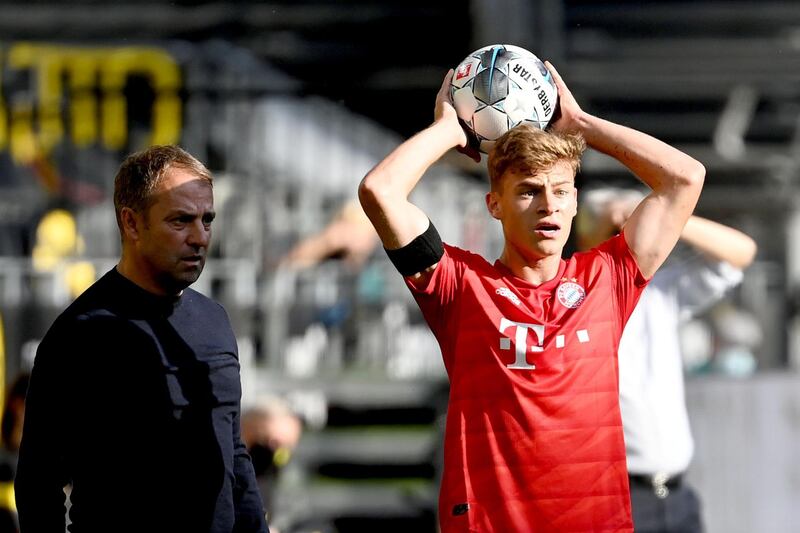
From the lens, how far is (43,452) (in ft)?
11.5

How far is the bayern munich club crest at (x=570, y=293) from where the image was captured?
12.2 feet

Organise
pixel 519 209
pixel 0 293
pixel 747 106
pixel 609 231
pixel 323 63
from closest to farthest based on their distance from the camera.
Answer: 1. pixel 519 209
2. pixel 609 231
3. pixel 0 293
4. pixel 323 63
5. pixel 747 106

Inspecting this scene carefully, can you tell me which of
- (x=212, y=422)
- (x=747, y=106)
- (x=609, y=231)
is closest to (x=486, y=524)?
(x=212, y=422)

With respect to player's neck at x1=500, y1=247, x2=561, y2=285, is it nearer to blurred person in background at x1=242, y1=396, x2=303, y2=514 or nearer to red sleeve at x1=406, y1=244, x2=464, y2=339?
red sleeve at x1=406, y1=244, x2=464, y2=339

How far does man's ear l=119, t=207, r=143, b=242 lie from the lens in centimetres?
375

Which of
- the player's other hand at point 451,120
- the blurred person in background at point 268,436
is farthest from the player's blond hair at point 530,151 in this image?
the blurred person in background at point 268,436

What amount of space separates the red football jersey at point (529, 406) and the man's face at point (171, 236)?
612 mm

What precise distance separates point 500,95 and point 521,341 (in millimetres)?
712

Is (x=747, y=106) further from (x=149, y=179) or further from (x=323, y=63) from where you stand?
(x=149, y=179)

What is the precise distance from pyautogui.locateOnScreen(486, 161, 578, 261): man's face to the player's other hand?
0.69 feet

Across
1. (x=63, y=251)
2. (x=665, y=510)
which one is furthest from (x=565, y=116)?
(x=63, y=251)

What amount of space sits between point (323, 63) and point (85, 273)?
144 inches

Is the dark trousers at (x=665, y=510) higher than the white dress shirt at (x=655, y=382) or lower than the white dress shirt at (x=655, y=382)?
lower

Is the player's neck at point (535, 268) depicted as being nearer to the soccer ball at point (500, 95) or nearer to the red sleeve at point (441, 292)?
the red sleeve at point (441, 292)
